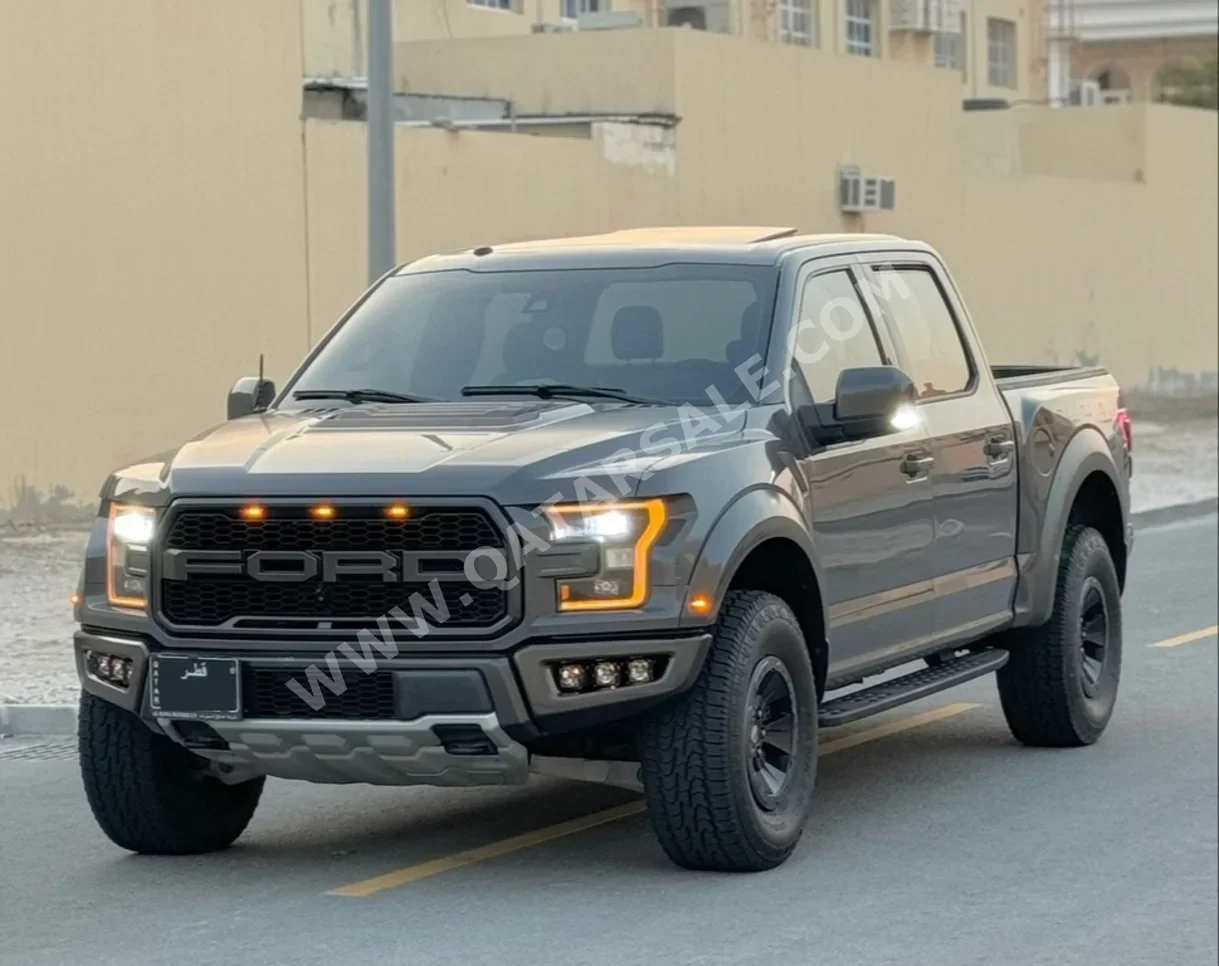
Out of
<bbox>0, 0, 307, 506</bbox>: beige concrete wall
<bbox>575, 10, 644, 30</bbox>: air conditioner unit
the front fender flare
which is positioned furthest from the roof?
<bbox>575, 10, 644, 30</bbox>: air conditioner unit

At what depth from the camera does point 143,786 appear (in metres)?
7.83

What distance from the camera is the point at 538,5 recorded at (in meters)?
29.3

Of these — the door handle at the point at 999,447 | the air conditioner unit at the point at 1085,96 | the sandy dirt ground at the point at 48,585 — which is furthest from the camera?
the air conditioner unit at the point at 1085,96

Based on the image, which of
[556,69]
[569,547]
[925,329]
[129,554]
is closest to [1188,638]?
[925,329]

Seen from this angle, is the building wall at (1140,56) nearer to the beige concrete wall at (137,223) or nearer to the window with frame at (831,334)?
the beige concrete wall at (137,223)

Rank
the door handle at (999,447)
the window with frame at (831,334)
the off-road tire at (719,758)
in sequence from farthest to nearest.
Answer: the door handle at (999,447) < the window with frame at (831,334) < the off-road tire at (719,758)

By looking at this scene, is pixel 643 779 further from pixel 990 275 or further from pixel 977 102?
pixel 977 102

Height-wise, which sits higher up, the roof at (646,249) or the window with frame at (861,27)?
the window with frame at (861,27)

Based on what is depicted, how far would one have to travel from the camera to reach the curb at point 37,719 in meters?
11.0

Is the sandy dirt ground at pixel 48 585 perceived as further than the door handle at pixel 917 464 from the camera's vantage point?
Yes

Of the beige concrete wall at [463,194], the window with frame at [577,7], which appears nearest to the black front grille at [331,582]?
the beige concrete wall at [463,194]

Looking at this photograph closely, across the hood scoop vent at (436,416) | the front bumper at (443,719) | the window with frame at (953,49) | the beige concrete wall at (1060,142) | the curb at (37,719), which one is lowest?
the curb at (37,719)

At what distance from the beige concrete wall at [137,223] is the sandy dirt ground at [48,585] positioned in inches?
39.8

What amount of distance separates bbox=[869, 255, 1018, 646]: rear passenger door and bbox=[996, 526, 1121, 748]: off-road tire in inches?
16.1
